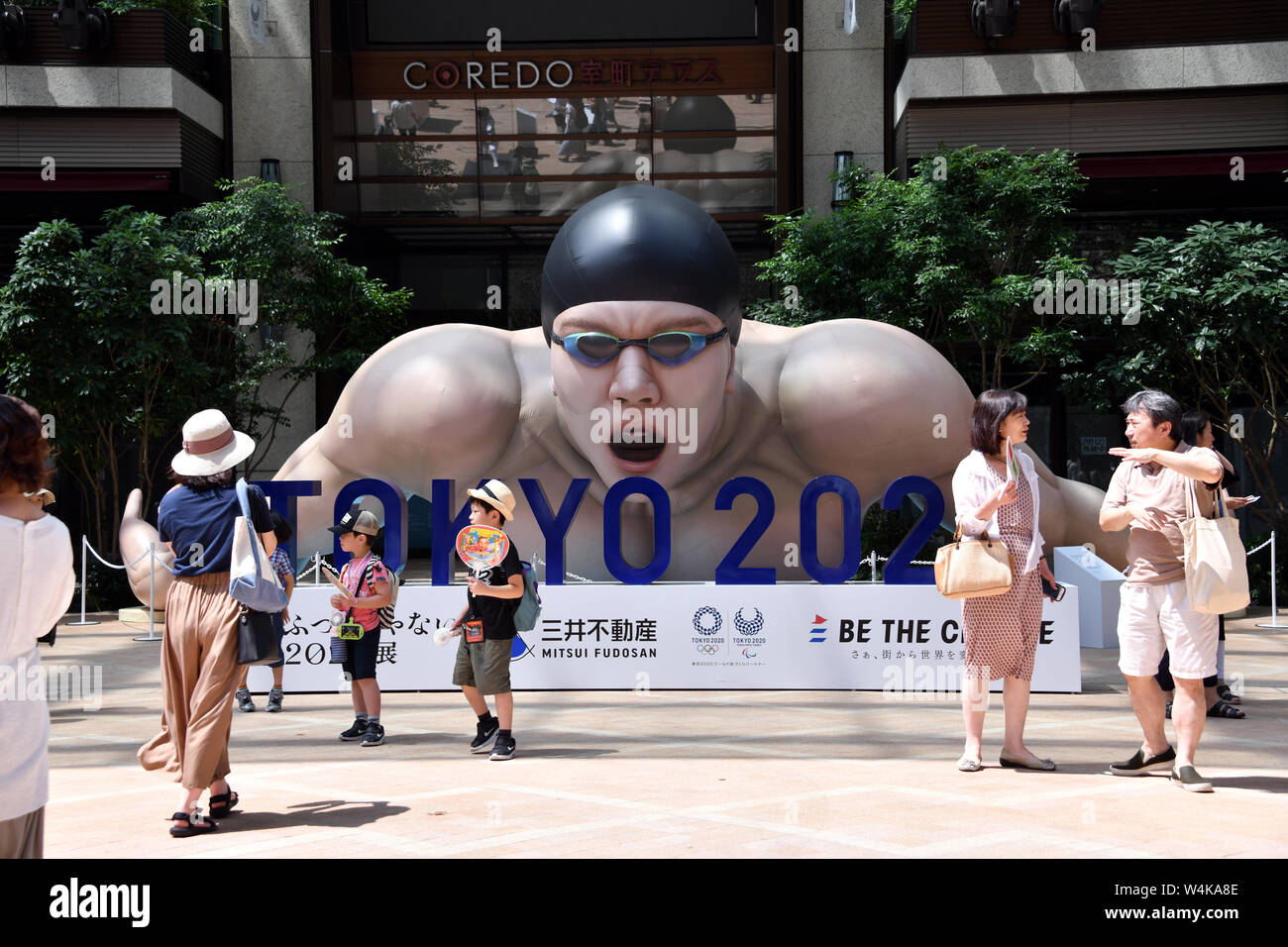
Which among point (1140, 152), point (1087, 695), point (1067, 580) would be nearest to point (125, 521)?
point (1087, 695)

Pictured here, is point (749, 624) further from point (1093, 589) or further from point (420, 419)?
point (1093, 589)

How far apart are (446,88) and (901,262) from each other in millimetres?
8798

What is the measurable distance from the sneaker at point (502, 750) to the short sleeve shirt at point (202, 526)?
1.92 m

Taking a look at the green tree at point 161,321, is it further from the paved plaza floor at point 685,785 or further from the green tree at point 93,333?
the paved plaza floor at point 685,785

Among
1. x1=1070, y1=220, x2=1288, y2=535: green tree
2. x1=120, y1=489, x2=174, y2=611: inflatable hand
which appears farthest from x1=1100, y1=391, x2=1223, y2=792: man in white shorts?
x1=1070, y1=220, x2=1288, y2=535: green tree

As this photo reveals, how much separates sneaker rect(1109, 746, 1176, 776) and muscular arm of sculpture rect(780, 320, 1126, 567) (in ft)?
14.3

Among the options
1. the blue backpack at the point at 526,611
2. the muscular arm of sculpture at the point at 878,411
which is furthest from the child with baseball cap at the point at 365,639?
the muscular arm of sculpture at the point at 878,411

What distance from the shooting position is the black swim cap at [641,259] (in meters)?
10.3

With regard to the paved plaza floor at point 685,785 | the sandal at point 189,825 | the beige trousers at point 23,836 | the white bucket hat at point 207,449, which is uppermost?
the white bucket hat at point 207,449

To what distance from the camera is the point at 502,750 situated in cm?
691

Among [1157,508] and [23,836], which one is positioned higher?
[1157,508]

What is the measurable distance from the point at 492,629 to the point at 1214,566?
3.44 meters

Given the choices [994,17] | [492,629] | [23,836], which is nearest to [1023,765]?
[492,629]

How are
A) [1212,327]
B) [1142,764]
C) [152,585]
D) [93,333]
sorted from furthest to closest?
[93,333]
[1212,327]
[152,585]
[1142,764]
